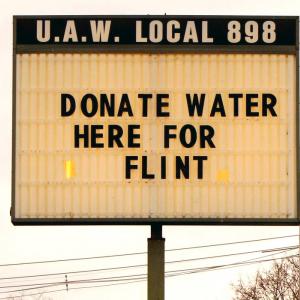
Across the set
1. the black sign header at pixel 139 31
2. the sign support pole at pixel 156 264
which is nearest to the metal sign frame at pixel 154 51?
the black sign header at pixel 139 31

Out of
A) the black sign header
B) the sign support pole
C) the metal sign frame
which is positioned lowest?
the sign support pole

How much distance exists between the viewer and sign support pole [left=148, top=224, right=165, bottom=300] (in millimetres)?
21828

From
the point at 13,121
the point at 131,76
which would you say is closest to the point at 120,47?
the point at 131,76

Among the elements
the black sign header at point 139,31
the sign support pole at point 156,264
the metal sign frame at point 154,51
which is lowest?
the sign support pole at point 156,264

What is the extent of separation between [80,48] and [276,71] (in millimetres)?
2904

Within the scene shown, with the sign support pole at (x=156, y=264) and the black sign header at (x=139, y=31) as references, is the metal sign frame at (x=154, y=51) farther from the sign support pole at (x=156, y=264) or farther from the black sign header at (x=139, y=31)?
the sign support pole at (x=156, y=264)

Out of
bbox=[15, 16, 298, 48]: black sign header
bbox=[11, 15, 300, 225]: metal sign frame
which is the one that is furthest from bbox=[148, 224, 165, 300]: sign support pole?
bbox=[15, 16, 298, 48]: black sign header

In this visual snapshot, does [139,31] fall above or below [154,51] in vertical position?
above

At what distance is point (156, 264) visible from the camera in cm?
2183

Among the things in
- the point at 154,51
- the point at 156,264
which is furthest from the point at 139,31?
the point at 156,264

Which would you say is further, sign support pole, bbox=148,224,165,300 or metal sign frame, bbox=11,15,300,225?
sign support pole, bbox=148,224,165,300

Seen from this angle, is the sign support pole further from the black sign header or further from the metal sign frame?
the black sign header

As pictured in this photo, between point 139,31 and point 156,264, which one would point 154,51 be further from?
point 156,264

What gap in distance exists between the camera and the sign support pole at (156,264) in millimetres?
21828
